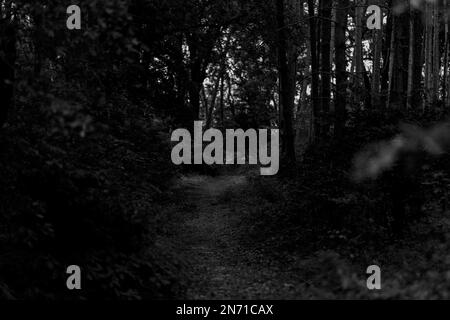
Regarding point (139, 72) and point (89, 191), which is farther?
point (139, 72)

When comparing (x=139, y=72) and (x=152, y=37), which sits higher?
(x=152, y=37)

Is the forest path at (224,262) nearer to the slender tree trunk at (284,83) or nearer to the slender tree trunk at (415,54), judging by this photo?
the slender tree trunk at (284,83)

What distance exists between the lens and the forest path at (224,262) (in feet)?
27.5

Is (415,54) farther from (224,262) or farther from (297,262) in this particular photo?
(224,262)

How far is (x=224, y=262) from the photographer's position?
10.4 metres

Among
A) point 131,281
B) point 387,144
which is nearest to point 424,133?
point 387,144

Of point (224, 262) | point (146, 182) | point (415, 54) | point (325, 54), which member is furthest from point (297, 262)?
point (415, 54)

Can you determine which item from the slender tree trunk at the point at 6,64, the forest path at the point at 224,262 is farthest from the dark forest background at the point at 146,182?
the forest path at the point at 224,262

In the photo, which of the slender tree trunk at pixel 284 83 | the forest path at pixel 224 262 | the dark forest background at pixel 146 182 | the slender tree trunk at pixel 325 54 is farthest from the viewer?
the slender tree trunk at pixel 284 83

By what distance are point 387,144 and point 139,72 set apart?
824 centimetres

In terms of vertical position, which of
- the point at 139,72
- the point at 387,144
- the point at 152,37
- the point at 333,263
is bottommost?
the point at 333,263
